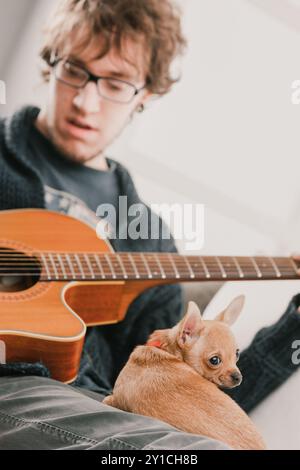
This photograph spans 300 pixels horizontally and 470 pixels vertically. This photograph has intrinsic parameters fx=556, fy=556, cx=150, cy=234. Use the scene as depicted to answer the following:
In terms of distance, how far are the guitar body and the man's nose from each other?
0.18 metres

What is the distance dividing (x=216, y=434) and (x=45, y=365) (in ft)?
0.84

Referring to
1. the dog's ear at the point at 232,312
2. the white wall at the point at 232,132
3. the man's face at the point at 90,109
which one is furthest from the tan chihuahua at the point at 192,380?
the man's face at the point at 90,109

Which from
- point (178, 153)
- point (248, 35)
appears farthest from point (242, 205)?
point (248, 35)

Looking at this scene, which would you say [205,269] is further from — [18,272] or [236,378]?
[18,272]

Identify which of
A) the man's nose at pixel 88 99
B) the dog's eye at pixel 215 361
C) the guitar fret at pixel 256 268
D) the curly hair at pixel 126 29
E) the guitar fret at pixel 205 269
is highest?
the curly hair at pixel 126 29

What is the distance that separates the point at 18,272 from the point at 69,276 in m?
0.08

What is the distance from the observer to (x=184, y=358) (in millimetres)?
717

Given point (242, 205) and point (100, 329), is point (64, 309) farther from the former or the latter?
point (242, 205)

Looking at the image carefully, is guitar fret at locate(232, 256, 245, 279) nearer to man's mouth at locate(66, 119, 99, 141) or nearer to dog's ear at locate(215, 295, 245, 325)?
dog's ear at locate(215, 295, 245, 325)

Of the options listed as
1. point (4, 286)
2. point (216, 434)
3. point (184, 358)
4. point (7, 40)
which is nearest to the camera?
point (216, 434)

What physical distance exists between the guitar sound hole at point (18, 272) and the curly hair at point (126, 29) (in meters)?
0.32

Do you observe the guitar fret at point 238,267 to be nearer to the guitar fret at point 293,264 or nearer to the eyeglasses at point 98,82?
the guitar fret at point 293,264

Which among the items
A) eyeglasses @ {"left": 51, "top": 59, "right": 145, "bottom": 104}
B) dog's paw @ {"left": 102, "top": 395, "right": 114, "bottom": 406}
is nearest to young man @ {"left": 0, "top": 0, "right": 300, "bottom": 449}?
eyeglasses @ {"left": 51, "top": 59, "right": 145, "bottom": 104}

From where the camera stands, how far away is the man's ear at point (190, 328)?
0.73 metres
